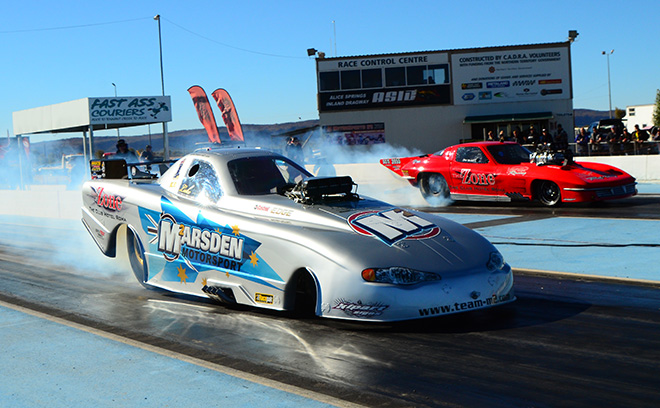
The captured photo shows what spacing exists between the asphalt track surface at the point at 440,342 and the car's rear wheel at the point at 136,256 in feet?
0.64

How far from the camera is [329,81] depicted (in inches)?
1923

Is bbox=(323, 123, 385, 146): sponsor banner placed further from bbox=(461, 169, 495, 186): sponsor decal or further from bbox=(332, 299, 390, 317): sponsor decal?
bbox=(332, 299, 390, 317): sponsor decal

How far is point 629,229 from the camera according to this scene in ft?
35.1

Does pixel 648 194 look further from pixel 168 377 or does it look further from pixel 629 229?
pixel 168 377

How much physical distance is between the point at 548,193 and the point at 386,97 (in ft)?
116

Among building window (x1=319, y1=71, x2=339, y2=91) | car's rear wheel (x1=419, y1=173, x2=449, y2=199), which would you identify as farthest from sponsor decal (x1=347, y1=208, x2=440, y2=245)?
building window (x1=319, y1=71, x2=339, y2=91)

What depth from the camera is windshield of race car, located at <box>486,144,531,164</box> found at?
48.0 ft

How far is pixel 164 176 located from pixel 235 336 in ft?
8.95

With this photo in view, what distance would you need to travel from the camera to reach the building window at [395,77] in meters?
48.3

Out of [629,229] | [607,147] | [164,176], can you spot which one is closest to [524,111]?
[607,147]

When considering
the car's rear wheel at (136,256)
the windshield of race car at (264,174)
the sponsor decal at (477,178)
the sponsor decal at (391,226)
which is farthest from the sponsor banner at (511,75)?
the sponsor decal at (391,226)

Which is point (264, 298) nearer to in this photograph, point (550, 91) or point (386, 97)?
point (386, 97)

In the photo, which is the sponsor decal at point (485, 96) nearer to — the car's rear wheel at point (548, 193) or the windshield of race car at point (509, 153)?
the windshield of race car at point (509, 153)

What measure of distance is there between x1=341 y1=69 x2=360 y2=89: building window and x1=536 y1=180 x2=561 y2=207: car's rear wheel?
3546 cm
